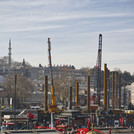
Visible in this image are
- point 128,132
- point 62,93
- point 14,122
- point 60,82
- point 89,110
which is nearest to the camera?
point 128,132

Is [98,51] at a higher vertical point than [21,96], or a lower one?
higher

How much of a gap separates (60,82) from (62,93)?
16198mm

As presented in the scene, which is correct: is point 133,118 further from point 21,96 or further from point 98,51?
point 98,51

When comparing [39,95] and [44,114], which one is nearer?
[44,114]

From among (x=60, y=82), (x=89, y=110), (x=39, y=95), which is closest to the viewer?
(x=89, y=110)

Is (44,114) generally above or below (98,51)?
below

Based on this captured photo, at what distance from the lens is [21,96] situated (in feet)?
429

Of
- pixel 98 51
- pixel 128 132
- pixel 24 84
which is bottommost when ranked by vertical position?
pixel 128 132

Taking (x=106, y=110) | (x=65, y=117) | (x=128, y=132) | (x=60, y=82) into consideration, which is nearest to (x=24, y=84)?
(x=60, y=82)

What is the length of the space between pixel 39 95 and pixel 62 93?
15.0 meters

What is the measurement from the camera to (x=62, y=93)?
16212 centimetres

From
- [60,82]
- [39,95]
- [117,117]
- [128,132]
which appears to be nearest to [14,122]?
[128,132]

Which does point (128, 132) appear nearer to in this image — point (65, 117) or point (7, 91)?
point (65, 117)

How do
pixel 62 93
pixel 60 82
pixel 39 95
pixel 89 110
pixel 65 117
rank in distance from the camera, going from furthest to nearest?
1. pixel 60 82
2. pixel 62 93
3. pixel 39 95
4. pixel 89 110
5. pixel 65 117
